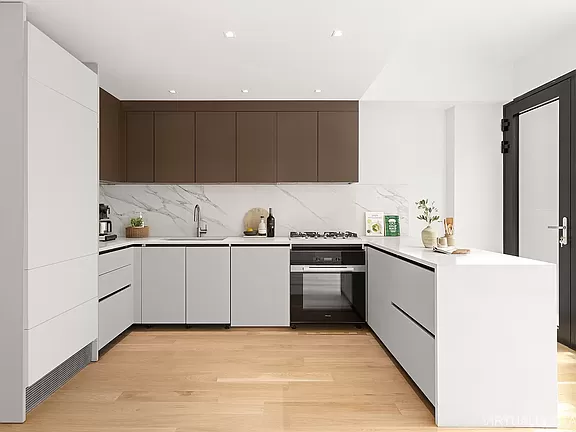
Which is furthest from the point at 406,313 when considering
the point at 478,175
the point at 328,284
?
the point at 478,175

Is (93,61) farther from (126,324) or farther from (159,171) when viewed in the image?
(126,324)

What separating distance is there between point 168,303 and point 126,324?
428 millimetres

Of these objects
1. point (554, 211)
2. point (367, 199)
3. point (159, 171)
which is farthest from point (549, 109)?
point (159, 171)

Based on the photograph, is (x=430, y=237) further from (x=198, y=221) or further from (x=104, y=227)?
(x=104, y=227)

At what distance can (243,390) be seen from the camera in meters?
3.49

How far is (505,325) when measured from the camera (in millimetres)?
2822

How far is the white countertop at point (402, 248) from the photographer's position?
296 centimetres

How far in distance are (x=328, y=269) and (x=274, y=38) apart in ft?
7.58

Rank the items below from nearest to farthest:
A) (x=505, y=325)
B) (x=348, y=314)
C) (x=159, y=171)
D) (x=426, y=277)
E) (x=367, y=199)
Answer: (x=505, y=325), (x=426, y=277), (x=348, y=314), (x=159, y=171), (x=367, y=199)

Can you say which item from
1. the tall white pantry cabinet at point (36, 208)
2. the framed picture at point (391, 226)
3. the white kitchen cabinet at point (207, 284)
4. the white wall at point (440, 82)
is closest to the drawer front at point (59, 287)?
the tall white pantry cabinet at point (36, 208)

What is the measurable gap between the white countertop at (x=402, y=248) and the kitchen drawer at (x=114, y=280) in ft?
0.69

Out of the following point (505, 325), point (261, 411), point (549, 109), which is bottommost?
point (261, 411)

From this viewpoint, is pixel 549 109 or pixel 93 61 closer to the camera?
pixel 93 61

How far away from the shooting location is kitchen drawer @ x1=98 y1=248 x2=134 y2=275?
4.25 metres
